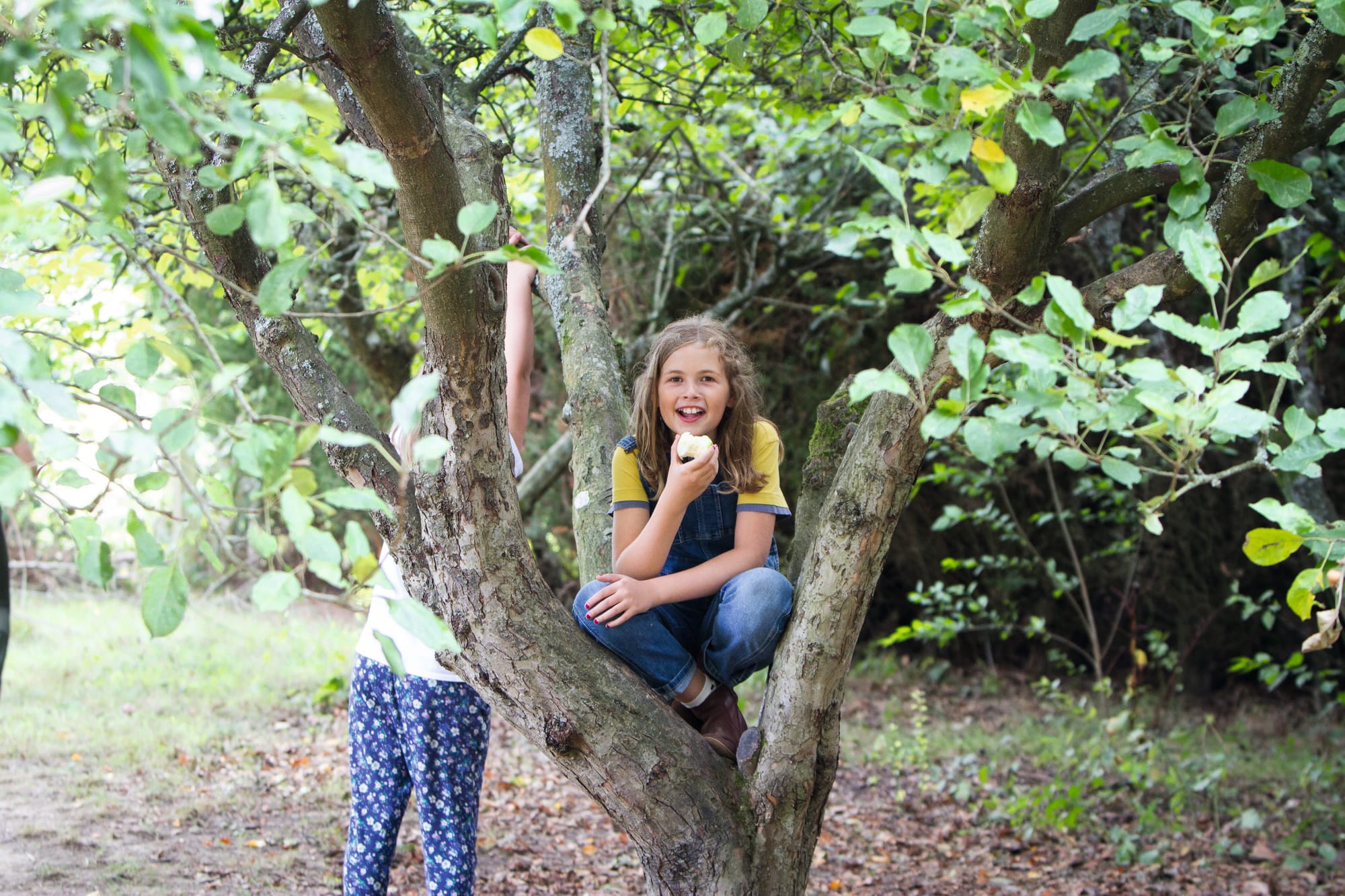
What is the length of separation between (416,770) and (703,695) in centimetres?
69

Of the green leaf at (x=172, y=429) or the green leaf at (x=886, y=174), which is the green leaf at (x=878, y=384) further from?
the green leaf at (x=172, y=429)

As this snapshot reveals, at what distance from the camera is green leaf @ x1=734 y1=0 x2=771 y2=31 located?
1592mm

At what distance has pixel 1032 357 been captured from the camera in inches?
44.6

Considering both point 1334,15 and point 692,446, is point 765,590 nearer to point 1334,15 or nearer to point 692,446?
point 692,446

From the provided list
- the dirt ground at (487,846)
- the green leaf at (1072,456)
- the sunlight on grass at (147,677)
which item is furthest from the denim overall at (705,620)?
the sunlight on grass at (147,677)

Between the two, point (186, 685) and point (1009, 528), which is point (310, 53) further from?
point (186, 685)

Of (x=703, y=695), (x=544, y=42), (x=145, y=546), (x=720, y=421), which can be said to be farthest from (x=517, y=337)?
(x=145, y=546)

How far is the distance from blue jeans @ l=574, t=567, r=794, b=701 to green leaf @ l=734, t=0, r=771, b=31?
99 centimetres

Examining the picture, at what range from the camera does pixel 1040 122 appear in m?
1.26

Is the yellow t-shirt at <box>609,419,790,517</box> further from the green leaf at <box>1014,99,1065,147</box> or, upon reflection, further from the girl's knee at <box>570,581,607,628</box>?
the green leaf at <box>1014,99,1065,147</box>

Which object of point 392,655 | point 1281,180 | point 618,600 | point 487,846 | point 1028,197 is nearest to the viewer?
point 392,655

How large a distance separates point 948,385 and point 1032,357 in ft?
2.42

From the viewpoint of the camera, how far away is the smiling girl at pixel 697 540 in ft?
6.40

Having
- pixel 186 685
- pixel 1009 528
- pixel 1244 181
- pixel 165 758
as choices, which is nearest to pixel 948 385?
pixel 1244 181
